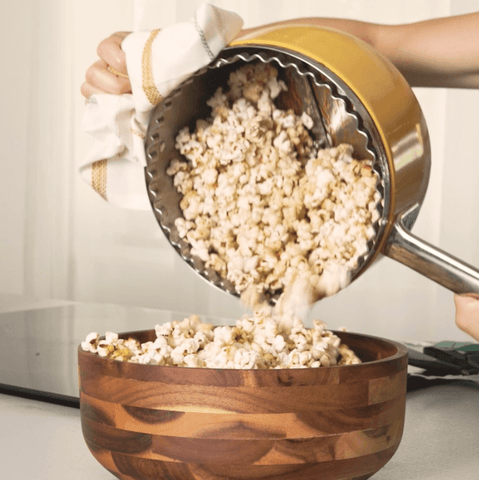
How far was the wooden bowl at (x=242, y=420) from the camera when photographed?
A: 53cm

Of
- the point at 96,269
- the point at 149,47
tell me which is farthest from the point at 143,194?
the point at 96,269

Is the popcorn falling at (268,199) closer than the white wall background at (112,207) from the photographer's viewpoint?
Yes

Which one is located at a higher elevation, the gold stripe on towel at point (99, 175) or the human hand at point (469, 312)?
the gold stripe on towel at point (99, 175)

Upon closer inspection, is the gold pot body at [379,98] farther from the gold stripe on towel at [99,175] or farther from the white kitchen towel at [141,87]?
the gold stripe on towel at [99,175]

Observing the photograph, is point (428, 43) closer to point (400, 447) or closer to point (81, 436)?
point (400, 447)

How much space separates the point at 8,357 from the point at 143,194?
293mm

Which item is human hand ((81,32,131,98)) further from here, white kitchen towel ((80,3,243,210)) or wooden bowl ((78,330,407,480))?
wooden bowl ((78,330,407,480))

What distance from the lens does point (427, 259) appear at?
74cm

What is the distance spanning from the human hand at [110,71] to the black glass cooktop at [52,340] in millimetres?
362

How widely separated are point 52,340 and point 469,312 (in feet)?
2.13

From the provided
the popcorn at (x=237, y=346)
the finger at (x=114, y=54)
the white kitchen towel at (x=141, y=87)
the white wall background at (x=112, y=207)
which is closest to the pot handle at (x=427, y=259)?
the popcorn at (x=237, y=346)

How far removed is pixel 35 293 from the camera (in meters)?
2.54

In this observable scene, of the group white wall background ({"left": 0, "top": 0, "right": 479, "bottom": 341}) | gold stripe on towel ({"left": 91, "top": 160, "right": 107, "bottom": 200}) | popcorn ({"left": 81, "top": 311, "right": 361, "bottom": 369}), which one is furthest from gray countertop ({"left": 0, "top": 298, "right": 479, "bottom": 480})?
white wall background ({"left": 0, "top": 0, "right": 479, "bottom": 341})

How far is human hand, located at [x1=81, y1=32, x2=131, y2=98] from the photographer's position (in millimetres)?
868
